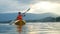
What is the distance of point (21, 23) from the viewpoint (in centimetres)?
7100

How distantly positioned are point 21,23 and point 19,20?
2627 mm

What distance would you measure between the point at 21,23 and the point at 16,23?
2.00 m

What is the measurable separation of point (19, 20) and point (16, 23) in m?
1.27

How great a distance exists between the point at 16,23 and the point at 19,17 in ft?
7.94

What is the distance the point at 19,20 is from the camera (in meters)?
68.5

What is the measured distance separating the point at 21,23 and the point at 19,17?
384cm

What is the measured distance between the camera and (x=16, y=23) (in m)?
69.3

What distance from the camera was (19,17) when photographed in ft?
221
